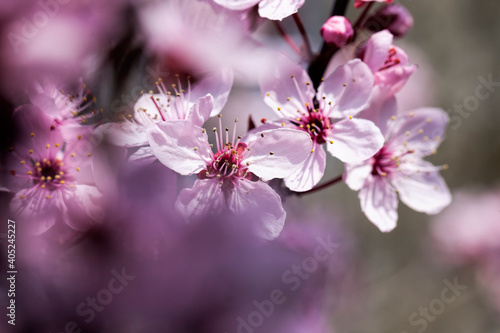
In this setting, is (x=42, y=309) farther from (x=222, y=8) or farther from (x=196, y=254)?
(x=222, y=8)

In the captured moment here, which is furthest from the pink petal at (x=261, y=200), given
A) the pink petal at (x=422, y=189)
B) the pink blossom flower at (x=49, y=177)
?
the pink petal at (x=422, y=189)

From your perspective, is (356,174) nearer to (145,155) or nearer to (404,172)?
(404,172)

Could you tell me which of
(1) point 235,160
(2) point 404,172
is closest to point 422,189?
(2) point 404,172

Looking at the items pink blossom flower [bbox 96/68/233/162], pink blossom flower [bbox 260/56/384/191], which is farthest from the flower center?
pink blossom flower [bbox 96/68/233/162]

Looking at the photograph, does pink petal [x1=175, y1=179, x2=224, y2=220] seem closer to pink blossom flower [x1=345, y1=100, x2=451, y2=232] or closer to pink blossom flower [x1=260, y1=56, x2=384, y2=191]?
pink blossom flower [x1=260, y1=56, x2=384, y2=191]

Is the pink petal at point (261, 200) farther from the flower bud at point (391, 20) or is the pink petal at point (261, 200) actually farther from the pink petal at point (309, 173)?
the flower bud at point (391, 20)

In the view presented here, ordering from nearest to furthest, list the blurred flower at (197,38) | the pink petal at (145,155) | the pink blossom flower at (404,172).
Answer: the pink petal at (145,155)
the blurred flower at (197,38)
the pink blossom flower at (404,172)
